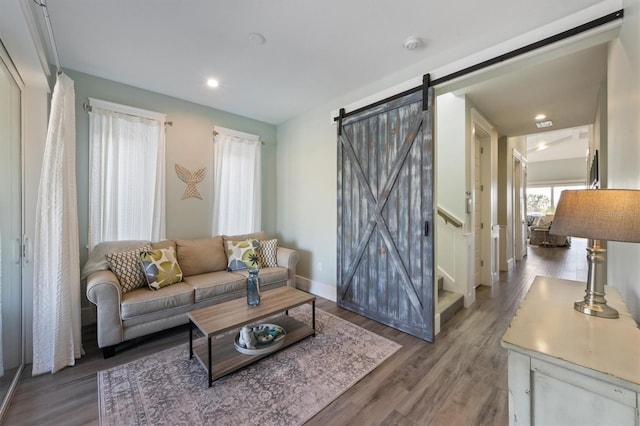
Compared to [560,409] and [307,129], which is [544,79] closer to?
[307,129]

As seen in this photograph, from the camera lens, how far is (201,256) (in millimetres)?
3162

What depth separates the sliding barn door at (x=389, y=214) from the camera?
2432 mm

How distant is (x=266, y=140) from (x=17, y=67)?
2.75 m

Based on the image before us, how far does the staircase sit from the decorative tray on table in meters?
1.54

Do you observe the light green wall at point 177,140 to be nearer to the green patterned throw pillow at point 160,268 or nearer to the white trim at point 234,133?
the white trim at point 234,133

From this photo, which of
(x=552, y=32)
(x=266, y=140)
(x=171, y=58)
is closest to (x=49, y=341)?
(x=171, y=58)

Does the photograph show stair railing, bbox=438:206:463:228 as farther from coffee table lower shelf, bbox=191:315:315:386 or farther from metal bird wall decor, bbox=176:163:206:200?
metal bird wall decor, bbox=176:163:206:200

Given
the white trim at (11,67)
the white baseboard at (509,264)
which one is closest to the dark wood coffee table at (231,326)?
the white trim at (11,67)

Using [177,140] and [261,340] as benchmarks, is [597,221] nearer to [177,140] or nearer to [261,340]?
[261,340]

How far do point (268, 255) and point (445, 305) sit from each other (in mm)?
2301

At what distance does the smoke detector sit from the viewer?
216 cm

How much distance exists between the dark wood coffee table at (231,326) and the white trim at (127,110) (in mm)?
2477

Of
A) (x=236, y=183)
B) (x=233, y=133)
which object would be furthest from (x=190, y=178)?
(x=233, y=133)

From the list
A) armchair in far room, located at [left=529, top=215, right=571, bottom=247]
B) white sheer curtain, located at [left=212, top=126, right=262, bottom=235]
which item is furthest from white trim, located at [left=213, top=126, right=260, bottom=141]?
armchair in far room, located at [left=529, top=215, right=571, bottom=247]
